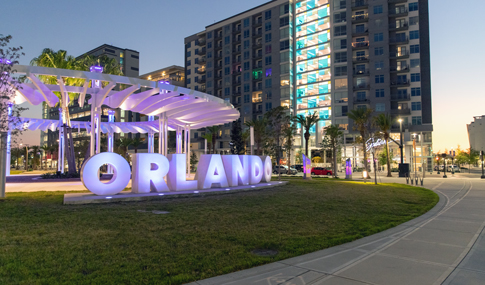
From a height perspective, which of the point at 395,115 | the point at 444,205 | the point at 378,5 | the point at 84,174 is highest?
the point at 378,5

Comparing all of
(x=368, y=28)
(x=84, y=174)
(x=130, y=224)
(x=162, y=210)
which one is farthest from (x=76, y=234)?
(x=368, y=28)

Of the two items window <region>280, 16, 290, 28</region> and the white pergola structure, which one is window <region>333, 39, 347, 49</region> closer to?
window <region>280, 16, 290, 28</region>

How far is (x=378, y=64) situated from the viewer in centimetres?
6969

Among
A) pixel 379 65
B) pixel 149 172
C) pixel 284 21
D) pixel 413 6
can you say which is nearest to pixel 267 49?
pixel 284 21

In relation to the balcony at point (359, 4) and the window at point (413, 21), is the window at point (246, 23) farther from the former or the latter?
the window at point (413, 21)

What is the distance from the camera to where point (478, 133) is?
12862 cm

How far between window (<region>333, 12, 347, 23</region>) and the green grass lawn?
70.0 metres

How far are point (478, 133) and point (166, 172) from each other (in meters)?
152

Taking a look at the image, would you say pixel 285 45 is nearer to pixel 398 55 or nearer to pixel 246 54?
pixel 246 54

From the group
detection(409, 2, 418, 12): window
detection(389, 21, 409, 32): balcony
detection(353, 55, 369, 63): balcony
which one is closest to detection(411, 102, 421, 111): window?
detection(353, 55, 369, 63): balcony

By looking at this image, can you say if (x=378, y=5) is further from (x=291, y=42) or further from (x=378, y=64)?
(x=291, y=42)

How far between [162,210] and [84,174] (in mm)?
4808

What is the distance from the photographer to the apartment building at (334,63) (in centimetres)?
6838

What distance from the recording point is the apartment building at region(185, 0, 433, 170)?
224 feet
